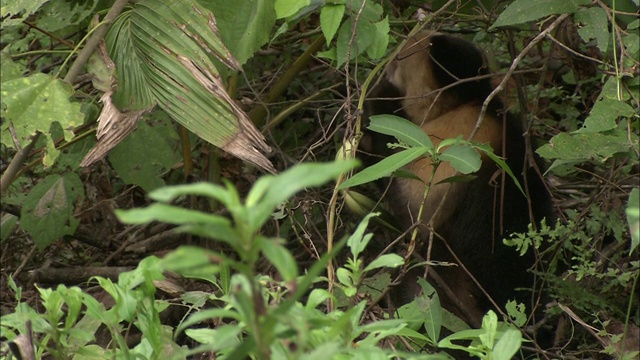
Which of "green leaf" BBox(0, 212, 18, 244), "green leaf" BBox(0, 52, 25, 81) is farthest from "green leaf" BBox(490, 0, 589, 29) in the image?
"green leaf" BBox(0, 212, 18, 244)

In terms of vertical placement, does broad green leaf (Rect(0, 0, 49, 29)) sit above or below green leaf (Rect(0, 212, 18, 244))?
above

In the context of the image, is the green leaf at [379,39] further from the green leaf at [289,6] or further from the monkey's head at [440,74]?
the monkey's head at [440,74]

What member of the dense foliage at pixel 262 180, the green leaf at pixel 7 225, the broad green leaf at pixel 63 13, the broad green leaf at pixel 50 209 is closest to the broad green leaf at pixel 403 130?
the dense foliage at pixel 262 180

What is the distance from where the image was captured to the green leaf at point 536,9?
2.13 meters

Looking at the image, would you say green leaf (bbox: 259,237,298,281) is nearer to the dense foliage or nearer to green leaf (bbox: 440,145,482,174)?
the dense foliage

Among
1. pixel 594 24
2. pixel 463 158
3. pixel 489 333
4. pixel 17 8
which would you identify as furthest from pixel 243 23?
pixel 489 333

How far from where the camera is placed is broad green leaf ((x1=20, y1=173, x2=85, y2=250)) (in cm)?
321

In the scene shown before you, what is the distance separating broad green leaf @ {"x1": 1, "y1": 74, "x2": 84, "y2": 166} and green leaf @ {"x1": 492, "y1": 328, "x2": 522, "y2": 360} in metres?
1.21

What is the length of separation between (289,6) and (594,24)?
2.45 ft

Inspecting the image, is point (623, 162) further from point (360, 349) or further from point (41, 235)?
point (41, 235)

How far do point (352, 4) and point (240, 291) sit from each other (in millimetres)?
1709

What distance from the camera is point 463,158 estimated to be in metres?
2.01

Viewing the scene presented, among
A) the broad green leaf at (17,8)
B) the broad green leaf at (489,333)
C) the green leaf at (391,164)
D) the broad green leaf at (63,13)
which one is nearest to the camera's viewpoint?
the broad green leaf at (489,333)

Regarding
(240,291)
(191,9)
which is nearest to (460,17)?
(191,9)
